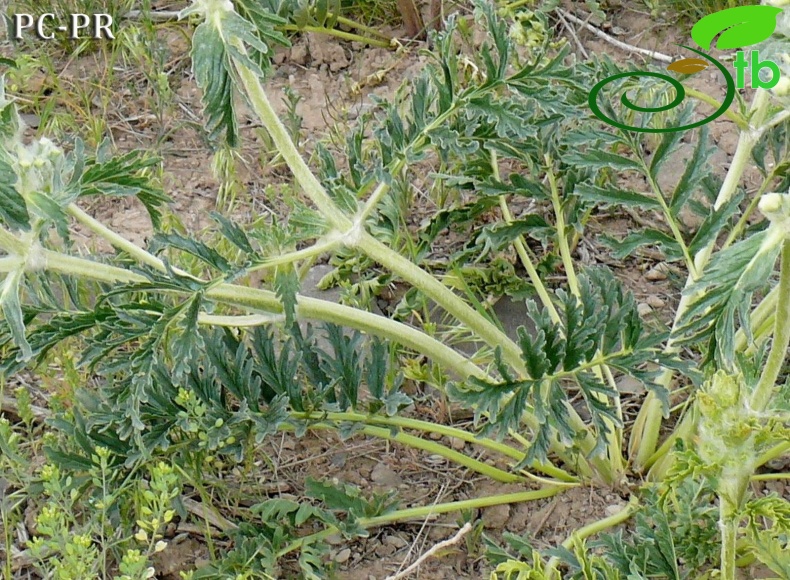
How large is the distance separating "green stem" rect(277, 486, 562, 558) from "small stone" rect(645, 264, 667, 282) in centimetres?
75

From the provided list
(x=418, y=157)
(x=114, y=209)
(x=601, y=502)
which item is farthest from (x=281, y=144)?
(x=114, y=209)

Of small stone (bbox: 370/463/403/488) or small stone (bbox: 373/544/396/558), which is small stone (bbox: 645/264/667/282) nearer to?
small stone (bbox: 370/463/403/488)

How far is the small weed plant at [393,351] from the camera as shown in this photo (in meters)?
1.48

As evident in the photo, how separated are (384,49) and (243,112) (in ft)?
1.75

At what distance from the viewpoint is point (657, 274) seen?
8.54ft

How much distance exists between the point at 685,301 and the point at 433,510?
2.29ft

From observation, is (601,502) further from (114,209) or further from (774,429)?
(114,209)

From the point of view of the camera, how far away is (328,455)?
2.29 m

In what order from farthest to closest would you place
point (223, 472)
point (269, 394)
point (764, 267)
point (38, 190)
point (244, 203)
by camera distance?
point (244, 203) → point (223, 472) → point (269, 394) → point (38, 190) → point (764, 267)

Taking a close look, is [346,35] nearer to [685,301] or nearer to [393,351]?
[393,351]

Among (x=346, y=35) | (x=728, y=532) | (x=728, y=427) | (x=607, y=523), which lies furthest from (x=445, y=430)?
(x=346, y=35)

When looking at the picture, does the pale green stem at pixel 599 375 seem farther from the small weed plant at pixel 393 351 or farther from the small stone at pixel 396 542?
the small stone at pixel 396 542

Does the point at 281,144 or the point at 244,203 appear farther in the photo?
the point at 244,203

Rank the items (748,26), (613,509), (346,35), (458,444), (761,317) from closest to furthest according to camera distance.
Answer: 1. (748,26)
2. (761,317)
3. (613,509)
4. (458,444)
5. (346,35)
